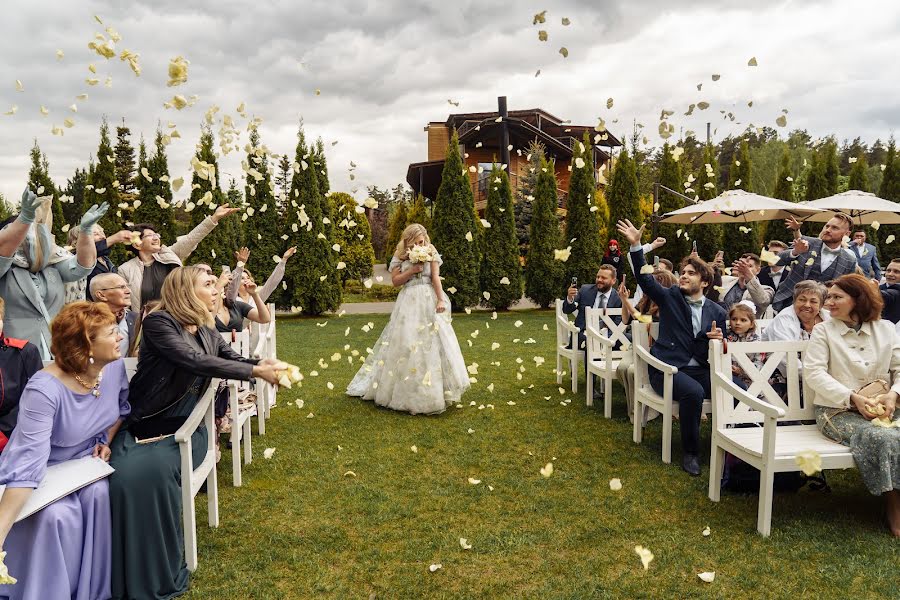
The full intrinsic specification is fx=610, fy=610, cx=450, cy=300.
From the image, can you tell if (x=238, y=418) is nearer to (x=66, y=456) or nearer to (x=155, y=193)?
(x=66, y=456)

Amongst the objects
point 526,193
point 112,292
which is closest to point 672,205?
→ point 526,193

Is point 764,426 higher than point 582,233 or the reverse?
the reverse

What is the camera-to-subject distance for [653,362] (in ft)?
16.5

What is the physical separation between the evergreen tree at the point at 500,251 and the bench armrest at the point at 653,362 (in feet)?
40.9

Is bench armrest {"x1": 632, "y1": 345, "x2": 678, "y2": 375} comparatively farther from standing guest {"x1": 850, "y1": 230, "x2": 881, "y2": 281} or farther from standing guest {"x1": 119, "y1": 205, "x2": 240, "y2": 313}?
standing guest {"x1": 850, "y1": 230, "x2": 881, "y2": 281}

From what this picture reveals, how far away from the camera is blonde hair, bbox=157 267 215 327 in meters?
3.44

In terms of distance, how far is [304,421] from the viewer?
21.2 ft

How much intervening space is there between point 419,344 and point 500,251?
459 inches

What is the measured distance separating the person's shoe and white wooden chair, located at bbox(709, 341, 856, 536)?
39cm

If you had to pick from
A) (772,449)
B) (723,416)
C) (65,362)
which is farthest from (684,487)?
(65,362)

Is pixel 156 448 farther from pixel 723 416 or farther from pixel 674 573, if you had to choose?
pixel 723 416

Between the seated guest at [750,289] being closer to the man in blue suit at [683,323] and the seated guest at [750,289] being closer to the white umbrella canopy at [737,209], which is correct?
the white umbrella canopy at [737,209]


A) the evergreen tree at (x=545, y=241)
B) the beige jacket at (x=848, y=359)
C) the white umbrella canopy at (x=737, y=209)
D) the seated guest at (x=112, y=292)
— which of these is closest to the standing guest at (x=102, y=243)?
the seated guest at (x=112, y=292)

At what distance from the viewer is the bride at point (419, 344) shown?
257 inches
